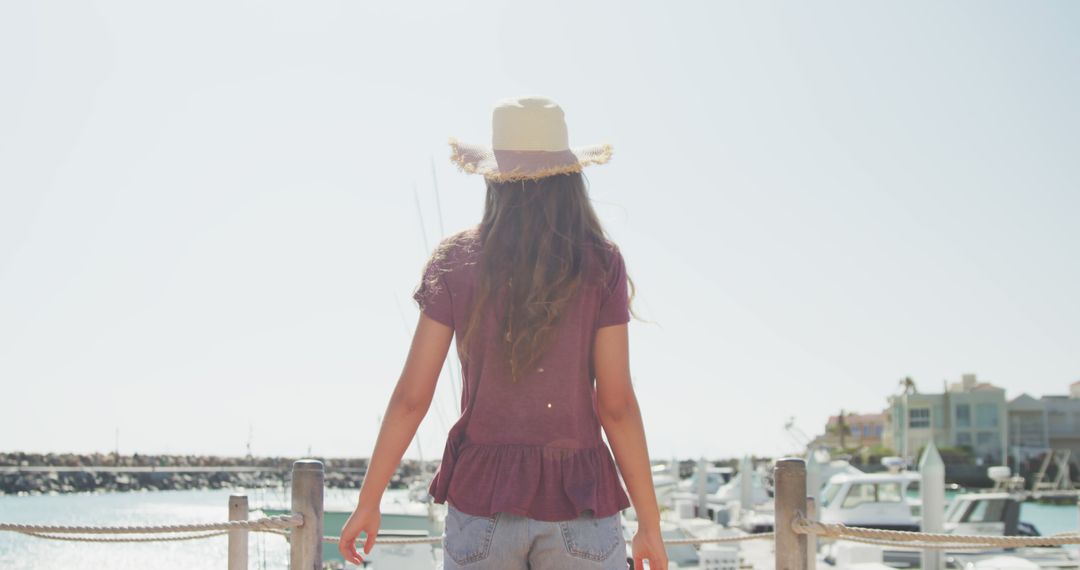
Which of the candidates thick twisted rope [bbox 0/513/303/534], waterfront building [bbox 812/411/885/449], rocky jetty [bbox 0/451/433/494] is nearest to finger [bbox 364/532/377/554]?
thick twisted rope [bbox 0/513/303/534]

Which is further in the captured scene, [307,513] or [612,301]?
[307,513]

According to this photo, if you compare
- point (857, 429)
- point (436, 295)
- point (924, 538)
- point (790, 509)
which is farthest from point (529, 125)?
point (857, 429)

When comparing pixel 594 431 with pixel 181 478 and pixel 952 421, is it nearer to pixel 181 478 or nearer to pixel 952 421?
pixel 952 421

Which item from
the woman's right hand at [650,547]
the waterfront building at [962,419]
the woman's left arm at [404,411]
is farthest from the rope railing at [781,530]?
the waterfront building at [962,419]

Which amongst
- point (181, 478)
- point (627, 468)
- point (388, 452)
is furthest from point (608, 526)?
point (181, 478)

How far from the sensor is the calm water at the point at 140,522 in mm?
35656

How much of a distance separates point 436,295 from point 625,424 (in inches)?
25.2

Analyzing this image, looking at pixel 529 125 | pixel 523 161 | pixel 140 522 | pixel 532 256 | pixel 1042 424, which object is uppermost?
pixel 529 125

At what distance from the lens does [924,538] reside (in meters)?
4.34

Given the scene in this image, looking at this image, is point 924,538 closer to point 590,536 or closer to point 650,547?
point 650,547

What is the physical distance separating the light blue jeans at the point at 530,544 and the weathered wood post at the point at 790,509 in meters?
2.01

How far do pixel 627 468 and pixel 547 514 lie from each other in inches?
11.7

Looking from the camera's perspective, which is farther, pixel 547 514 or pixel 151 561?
pixel 151 561

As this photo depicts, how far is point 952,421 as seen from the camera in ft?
292
